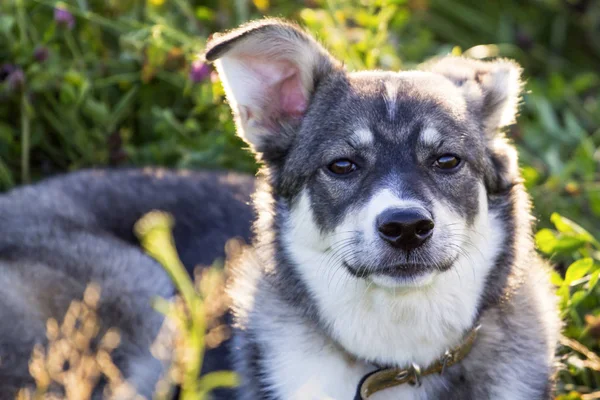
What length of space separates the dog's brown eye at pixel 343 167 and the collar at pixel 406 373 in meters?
0.81

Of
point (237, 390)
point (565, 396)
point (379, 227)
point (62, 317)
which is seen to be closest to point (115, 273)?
point (62, 317)

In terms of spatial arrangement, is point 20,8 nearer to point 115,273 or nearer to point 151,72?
point 151,72

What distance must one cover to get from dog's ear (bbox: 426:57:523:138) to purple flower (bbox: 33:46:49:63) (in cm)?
257

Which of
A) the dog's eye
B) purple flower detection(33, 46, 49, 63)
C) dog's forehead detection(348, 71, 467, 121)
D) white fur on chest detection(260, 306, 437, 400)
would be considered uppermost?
dog's forehead detection(348, 71, 467, 121)

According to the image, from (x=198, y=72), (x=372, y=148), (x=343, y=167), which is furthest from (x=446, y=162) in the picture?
(x=198, y=72)

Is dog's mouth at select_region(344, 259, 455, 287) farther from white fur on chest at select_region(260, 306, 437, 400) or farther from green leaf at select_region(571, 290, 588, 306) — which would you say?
green leaf at select_region(571, 290, 588, 306)

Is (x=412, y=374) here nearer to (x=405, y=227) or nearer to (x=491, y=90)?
(x=405, y=227)

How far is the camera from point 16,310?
400 cm

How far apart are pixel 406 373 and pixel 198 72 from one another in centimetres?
259

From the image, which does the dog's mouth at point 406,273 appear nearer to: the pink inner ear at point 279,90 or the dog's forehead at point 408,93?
the dog's forehead at point 408,93

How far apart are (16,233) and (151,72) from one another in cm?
150

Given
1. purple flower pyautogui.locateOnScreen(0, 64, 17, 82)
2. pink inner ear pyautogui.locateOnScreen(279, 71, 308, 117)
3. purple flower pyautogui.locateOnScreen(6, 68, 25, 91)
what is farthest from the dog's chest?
purple flower pyautogui.locateOnScreen(0, 64, 17, 82)

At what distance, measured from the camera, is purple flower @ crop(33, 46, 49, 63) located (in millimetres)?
5340

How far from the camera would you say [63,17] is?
5410 mm
